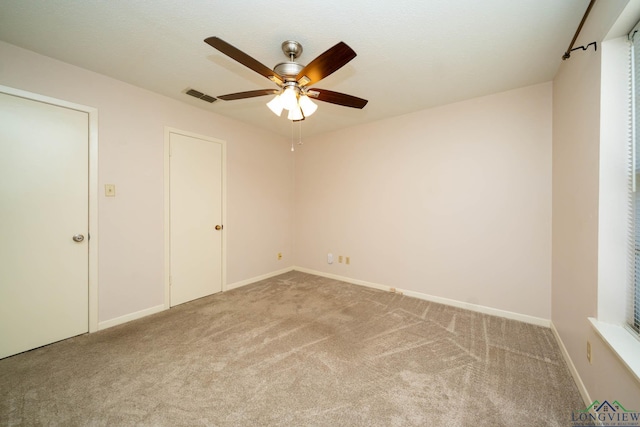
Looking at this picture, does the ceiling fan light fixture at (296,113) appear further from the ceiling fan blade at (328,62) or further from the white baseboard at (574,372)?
the white baseboard at (574,372)

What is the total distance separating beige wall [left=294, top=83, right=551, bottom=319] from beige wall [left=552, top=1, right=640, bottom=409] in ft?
0.87

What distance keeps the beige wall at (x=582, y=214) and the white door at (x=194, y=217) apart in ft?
12.4

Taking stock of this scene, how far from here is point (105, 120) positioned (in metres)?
2.49

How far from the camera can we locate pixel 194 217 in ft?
10.7

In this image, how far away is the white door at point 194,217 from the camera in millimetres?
3055

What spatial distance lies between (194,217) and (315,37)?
259 cm

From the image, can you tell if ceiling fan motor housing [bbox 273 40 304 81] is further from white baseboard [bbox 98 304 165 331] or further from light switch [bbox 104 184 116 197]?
white baseboard [bbox 98 304 165 331]

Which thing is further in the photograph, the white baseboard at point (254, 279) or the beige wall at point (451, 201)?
the white baseboard at point (254, 279)

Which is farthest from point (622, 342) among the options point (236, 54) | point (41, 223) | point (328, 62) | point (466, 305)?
point (41, 223)

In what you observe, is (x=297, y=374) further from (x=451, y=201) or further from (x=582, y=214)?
(x=451, y=201)

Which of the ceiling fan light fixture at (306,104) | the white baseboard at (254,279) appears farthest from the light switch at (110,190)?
the ceiling fan light fixture at (306,104)

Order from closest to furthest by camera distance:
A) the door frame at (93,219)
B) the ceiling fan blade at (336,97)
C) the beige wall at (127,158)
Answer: the ceiling fan blade at (336,97)
the beige wall at (127,158)
the door frame at (93,219)

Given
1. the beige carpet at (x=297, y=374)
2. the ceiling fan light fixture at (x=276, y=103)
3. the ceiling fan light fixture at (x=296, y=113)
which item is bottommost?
the beige carpet at (x=297, y=374)

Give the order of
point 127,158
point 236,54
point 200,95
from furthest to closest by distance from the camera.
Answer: point 200,95
point 127,158
point 236,54
